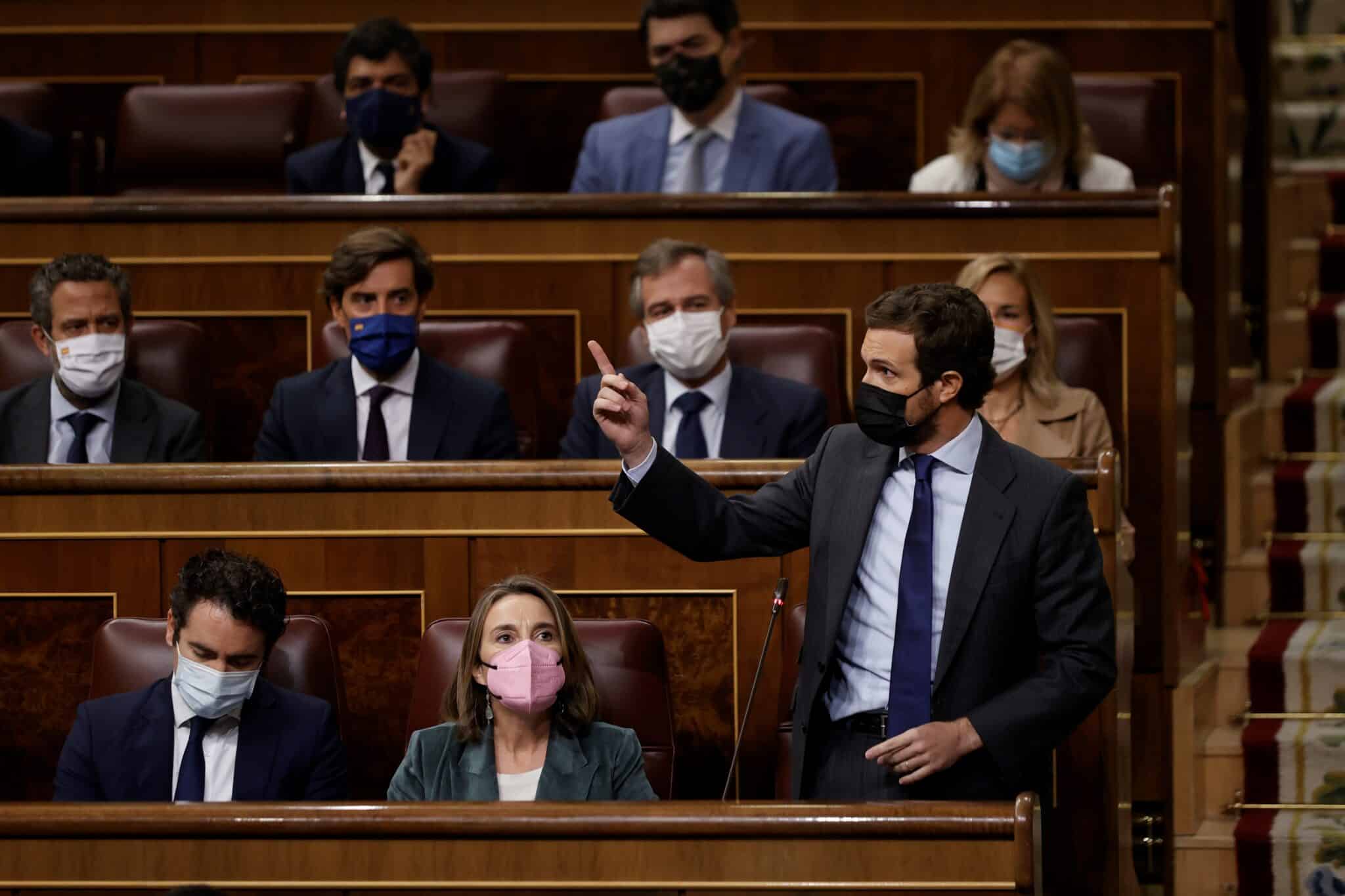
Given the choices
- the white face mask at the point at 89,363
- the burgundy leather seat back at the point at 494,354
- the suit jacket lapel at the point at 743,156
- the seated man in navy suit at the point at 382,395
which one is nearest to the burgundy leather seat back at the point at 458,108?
the suit jacket lapel at the point at 743,156

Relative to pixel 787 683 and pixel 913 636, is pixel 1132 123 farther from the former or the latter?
pixel 913 636

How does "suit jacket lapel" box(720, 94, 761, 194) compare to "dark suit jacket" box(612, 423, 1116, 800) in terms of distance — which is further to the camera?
"suit jacket lapel" box(720, 94, 761, 194)

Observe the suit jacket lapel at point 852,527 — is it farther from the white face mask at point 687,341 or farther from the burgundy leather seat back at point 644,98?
the burgundy leather seat back at point 644,98

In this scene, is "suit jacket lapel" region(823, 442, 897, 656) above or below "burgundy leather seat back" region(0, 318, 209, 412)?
below

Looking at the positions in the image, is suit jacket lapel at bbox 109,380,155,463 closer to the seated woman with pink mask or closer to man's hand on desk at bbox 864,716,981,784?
the seated woman with pink mask

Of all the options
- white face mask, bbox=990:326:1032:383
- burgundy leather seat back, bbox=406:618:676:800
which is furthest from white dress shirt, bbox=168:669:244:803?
white face mask, bbox=990:326:1032:383

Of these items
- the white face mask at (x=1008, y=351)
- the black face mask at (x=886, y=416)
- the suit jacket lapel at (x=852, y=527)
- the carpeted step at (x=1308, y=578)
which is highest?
the white face mask at (x=1008, y=351)

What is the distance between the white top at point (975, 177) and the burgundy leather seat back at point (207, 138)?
1.15 meters

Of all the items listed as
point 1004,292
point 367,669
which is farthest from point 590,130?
point 367,669

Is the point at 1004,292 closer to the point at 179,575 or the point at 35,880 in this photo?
the point at 179,575

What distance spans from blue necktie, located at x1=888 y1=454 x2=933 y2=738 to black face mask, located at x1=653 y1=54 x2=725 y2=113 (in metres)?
1.42

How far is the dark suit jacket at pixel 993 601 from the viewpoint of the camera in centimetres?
181

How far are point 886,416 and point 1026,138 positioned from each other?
127 centimetres

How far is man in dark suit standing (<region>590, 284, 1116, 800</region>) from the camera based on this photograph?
5.93 ft
